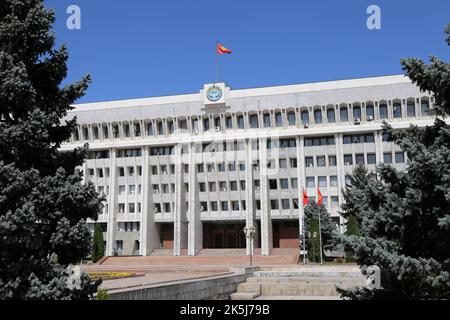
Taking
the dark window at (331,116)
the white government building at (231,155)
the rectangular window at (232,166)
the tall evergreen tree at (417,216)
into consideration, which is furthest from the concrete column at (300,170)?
the tall evergreen tree at (417,216)

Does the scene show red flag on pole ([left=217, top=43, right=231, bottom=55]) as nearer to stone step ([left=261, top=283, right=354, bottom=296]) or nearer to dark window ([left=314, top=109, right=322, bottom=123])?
dark window ([left=314, top=109, right=322, bottom=123])

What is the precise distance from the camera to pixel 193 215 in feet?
167

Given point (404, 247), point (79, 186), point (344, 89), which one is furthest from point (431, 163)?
point (344, 89)

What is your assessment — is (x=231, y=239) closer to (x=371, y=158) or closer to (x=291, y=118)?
(x=291, y=118)

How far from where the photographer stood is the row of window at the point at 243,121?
47.7 metres

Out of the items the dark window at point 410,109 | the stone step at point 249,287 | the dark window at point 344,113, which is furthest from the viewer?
the dark window at point 344,113

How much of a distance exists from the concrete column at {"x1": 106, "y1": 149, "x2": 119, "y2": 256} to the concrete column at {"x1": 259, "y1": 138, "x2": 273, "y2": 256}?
1653cm

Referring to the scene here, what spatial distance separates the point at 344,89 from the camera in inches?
1912

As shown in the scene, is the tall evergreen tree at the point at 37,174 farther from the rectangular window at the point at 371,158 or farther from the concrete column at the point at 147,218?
the concrete column at the point at 147,218

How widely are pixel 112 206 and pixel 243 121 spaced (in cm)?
1720

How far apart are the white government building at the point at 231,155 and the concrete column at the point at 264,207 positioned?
10 cm

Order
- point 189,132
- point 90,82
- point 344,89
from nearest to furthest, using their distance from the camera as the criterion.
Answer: point 90,82 < point 344,89 < point 189,132
